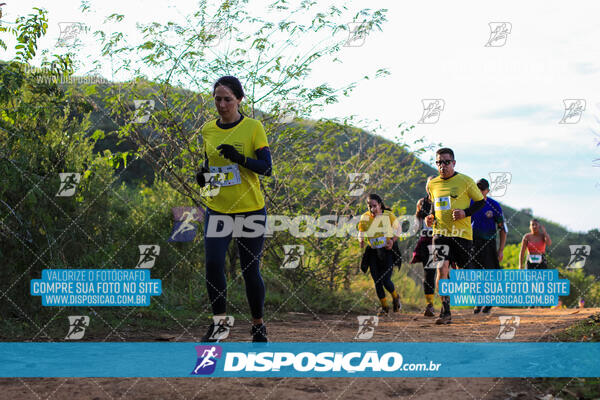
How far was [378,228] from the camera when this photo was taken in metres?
8.63

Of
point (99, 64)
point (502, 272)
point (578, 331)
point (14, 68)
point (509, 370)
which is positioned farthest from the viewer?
point (502, 272)

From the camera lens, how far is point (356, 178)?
10.2 metres

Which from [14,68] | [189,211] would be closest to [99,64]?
[14,68]

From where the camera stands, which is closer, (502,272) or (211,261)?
(211,261)

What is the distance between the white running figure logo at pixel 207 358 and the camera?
4047mm

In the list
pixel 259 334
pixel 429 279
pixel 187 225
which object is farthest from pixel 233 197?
pixel 187 225

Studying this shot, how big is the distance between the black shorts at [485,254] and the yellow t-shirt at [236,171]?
17.8 feet

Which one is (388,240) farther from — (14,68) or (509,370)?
(14,68)

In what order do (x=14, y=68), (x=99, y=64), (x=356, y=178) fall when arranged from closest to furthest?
(x=14, y=68)
(x=99, y=64)
(x=356, y=178)

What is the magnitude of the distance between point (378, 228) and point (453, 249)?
152 centimetres

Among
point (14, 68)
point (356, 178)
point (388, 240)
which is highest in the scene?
point (14, 68)

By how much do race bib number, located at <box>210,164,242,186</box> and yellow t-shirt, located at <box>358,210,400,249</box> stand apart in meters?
4.48

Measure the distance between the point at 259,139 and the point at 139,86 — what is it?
436cm

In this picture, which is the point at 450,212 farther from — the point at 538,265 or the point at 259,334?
the point at 538,265
